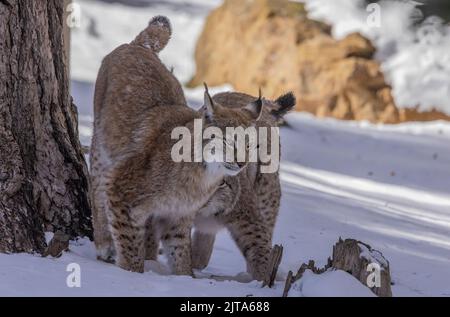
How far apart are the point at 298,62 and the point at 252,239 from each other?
30.5 feet

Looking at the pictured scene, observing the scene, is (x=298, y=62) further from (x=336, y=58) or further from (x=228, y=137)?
(x=228, y=137)

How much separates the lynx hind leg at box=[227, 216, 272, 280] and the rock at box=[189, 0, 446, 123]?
8724 millimetres

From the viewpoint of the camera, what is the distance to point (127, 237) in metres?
5.39

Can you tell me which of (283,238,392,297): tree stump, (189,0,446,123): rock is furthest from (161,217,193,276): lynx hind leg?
(189,0,446,123): rock

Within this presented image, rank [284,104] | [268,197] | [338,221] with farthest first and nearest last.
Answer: [338,221], [284,104], [268,197]

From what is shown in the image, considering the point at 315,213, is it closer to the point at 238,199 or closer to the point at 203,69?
the point at 238,199

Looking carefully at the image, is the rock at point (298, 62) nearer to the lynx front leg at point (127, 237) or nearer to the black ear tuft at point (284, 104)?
the black ear tuft at point (284, 104)

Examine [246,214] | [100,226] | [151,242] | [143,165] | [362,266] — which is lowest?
[151,242]

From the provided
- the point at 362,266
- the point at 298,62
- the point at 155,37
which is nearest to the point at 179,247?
the point at 362,266

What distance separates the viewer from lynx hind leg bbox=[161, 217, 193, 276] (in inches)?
220

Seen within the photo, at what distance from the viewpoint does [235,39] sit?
16.3m
